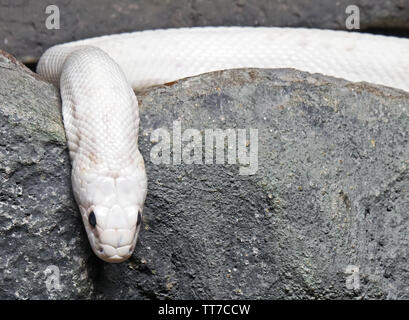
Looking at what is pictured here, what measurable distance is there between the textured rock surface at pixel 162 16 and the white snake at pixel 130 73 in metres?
0.36

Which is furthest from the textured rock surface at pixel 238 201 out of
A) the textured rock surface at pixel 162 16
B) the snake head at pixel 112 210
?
the textured rock surface at pixel 162 16

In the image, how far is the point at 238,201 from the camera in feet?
6.84

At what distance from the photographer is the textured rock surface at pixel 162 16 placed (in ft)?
10.7

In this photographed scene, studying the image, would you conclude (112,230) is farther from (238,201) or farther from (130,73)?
(130,73)

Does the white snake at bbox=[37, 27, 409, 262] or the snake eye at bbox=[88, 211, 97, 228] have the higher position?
the white snake at bbox=[37, 27, 409, 262]

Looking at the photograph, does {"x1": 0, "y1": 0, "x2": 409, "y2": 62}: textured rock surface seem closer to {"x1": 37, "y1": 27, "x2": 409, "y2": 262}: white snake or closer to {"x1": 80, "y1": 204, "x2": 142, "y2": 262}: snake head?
{"x1": 37, "y1": 27, "x2": 409, "y2": 262}: white snake

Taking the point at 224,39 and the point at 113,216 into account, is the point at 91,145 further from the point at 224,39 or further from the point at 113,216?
the point at 224,39

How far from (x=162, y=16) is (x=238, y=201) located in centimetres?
165

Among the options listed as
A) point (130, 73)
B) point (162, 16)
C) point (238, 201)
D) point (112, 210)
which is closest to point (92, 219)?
point (112, 210)

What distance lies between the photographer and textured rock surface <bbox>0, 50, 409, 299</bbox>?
201cm

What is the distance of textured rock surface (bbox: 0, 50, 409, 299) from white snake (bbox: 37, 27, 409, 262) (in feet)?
0.25

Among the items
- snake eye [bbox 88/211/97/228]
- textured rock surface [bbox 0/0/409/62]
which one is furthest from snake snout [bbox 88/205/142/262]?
textured rock surface [bbox 0/0/409/62]

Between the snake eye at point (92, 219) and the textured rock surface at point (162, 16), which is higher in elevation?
the textured rock surface at point (162, 16)

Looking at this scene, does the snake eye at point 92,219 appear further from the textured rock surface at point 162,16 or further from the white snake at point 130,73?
the textured rock surface at point 162,16
